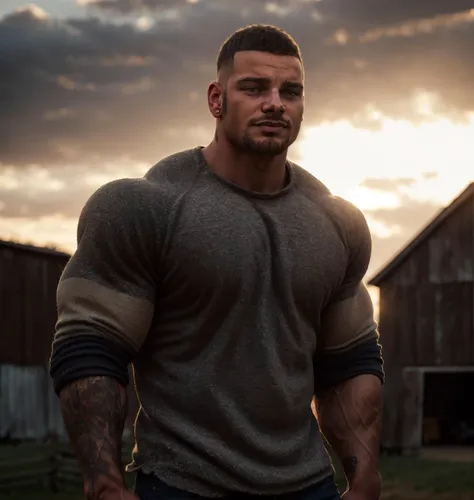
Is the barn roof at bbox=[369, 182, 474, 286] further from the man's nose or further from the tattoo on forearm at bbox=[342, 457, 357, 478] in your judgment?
the man's nose

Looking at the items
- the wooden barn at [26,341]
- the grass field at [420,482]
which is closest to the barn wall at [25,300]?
the wooden barn at [26,341]

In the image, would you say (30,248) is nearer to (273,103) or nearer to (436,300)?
(436,300)

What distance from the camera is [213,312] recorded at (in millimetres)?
3736

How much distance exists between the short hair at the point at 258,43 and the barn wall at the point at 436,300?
18365 millimetres

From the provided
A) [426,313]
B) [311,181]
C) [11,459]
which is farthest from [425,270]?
[311,181]

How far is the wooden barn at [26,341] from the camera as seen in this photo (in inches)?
826

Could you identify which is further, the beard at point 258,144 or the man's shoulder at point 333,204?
the man's shoulder at point 333,204

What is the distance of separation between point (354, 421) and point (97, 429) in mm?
1069

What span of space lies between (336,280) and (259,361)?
0.47 metres

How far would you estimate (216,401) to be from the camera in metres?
3.73

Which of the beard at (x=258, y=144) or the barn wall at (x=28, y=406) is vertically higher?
the beard at (x=258, y=144)

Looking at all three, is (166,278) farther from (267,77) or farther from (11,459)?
(11,459)

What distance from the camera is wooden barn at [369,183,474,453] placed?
22.0 m

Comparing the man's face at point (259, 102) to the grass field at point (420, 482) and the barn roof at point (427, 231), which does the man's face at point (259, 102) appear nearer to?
the grass field at point (420, 482)
